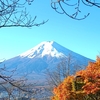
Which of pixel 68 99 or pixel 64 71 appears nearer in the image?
pixel 68 99

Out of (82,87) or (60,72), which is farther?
(60,72)

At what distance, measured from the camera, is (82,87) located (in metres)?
8.83

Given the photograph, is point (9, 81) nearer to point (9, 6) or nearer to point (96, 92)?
point (9, 6)

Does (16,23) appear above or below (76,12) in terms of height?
above

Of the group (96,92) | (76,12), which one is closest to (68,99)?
(96,92)

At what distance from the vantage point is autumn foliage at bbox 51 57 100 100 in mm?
8686

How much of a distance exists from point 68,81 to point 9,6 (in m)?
5.14

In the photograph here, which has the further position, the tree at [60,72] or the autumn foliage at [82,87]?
the tree at [60,72]

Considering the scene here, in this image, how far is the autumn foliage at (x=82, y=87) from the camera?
8.69 m

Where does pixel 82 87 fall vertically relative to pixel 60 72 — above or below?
below

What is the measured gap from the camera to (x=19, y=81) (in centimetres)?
→ 484

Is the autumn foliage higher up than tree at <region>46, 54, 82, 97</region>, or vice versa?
tree at <region>46, 54, 82, 97</region>

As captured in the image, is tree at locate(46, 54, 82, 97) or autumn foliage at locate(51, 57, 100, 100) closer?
autumn foliage at locate(51, 57, 100, 100)

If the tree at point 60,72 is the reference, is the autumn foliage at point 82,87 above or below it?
below
